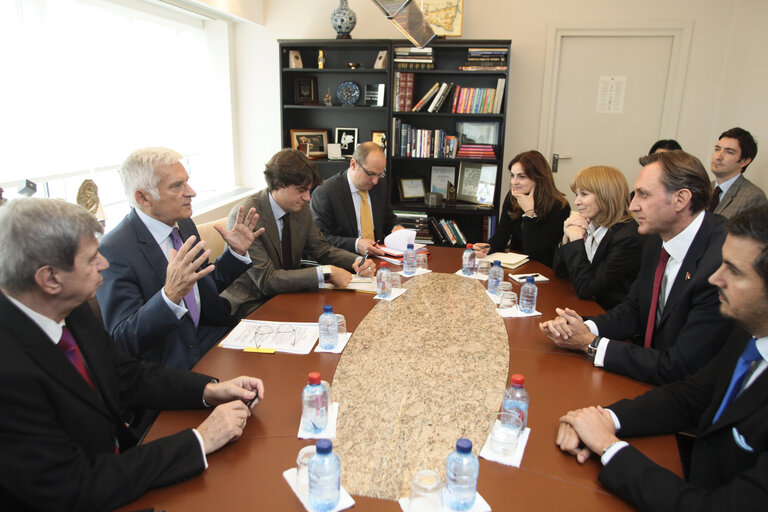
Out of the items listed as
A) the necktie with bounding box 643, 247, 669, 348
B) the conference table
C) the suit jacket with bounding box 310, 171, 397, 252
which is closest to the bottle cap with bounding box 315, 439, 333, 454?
the conference table

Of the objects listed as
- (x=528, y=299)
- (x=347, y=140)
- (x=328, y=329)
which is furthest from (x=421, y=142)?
(x=328, y=329)

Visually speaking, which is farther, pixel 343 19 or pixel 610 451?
pixel 343 19

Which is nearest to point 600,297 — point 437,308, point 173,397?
point 437,308

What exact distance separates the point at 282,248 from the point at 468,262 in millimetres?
1099

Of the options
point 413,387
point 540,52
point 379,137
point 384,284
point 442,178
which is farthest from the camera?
point 442,178

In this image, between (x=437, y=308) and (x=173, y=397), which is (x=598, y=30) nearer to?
(x=437, y=308)

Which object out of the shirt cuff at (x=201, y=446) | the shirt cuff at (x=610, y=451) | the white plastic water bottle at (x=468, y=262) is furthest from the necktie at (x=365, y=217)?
the shirt cuff at (x=610, y=451)

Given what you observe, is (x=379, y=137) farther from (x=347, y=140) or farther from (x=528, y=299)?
(x=528, y=299)

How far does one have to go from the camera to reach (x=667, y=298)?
1.98 metres

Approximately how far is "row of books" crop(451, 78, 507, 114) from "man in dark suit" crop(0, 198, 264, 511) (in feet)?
A: 12.5

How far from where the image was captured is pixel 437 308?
2.41 m

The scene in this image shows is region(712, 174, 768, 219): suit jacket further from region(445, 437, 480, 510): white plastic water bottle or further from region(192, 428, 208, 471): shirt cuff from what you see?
region(192, 428, 208, 471): shirt cuff

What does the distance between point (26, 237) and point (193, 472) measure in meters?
0.70

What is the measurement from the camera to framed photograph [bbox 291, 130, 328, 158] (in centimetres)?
512
